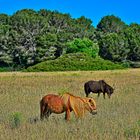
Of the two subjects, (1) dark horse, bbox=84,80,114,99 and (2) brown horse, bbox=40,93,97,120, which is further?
(1) dark horse, bbox=84,80,114,99

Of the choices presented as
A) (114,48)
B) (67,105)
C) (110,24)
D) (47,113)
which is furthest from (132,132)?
(110,24)

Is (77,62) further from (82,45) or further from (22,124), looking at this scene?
(22,124)

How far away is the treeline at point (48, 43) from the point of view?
80.4 metres

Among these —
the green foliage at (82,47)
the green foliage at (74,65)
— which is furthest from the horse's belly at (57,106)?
the green foliage at (82,47)

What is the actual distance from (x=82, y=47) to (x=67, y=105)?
2820 inches

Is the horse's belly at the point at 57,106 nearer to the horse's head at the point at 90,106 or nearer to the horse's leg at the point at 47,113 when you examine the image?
the horse's leg at the point at 47,113

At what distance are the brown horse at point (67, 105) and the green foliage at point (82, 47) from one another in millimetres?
69438

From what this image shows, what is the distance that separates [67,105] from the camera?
432 inches

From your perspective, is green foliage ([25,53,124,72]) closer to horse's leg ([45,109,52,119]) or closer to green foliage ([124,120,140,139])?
horse's leg ([45,109,52,119])

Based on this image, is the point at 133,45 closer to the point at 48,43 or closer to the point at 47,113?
the point at 48,43

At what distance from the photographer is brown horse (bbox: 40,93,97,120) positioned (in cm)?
1102

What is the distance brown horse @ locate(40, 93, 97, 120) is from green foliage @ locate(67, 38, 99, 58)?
69438mm

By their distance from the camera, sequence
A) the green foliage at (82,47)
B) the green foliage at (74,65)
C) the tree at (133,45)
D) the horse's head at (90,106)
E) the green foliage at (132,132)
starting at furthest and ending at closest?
the tree at (133,45) < the green foliage at (82,47) < the green foliage at (74,65) < the horse's head at (90,106) < the green foliage at (132,132)

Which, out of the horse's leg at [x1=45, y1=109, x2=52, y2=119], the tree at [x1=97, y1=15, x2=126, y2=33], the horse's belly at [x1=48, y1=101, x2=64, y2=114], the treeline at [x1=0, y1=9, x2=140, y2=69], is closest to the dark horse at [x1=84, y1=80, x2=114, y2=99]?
the horse's leg at [x1=45, y1=109, x2=52, y2=119]
